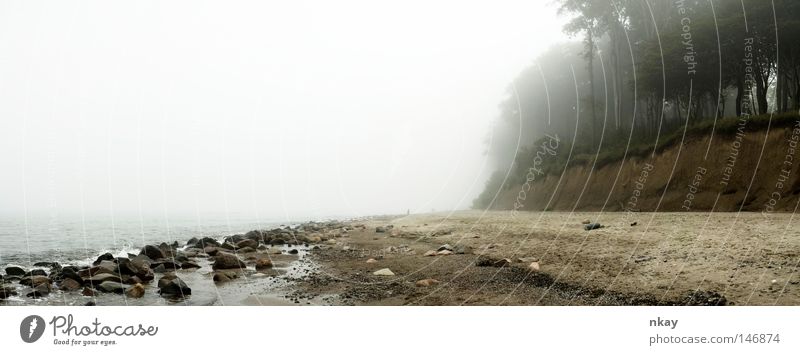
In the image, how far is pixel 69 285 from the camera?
6914 millimetres

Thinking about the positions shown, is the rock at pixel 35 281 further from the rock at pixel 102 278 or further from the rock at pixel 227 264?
the rock at pixel 227 264

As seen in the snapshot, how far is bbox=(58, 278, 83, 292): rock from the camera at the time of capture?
686 cm

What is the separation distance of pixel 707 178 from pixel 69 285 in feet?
59.6

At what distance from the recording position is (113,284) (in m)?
6.77

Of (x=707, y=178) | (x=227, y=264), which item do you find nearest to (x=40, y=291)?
(x=227, y=264)

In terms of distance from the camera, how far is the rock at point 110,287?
664cm

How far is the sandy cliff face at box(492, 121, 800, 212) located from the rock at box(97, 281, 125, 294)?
1502cm

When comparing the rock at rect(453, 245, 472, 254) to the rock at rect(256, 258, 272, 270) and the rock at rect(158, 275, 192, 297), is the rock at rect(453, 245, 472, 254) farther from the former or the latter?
the rock at rect(158, 275, 192, 297)

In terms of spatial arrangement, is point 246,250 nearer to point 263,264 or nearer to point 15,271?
point 263,264

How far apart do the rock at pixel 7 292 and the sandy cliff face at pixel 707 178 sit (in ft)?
54.6

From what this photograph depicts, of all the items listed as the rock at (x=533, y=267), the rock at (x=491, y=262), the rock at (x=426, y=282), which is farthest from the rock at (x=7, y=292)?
the rock at (x=533, y=267)

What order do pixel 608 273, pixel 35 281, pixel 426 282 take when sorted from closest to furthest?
pixel 608 273 < pixel 426 282 < pixel 35 281
